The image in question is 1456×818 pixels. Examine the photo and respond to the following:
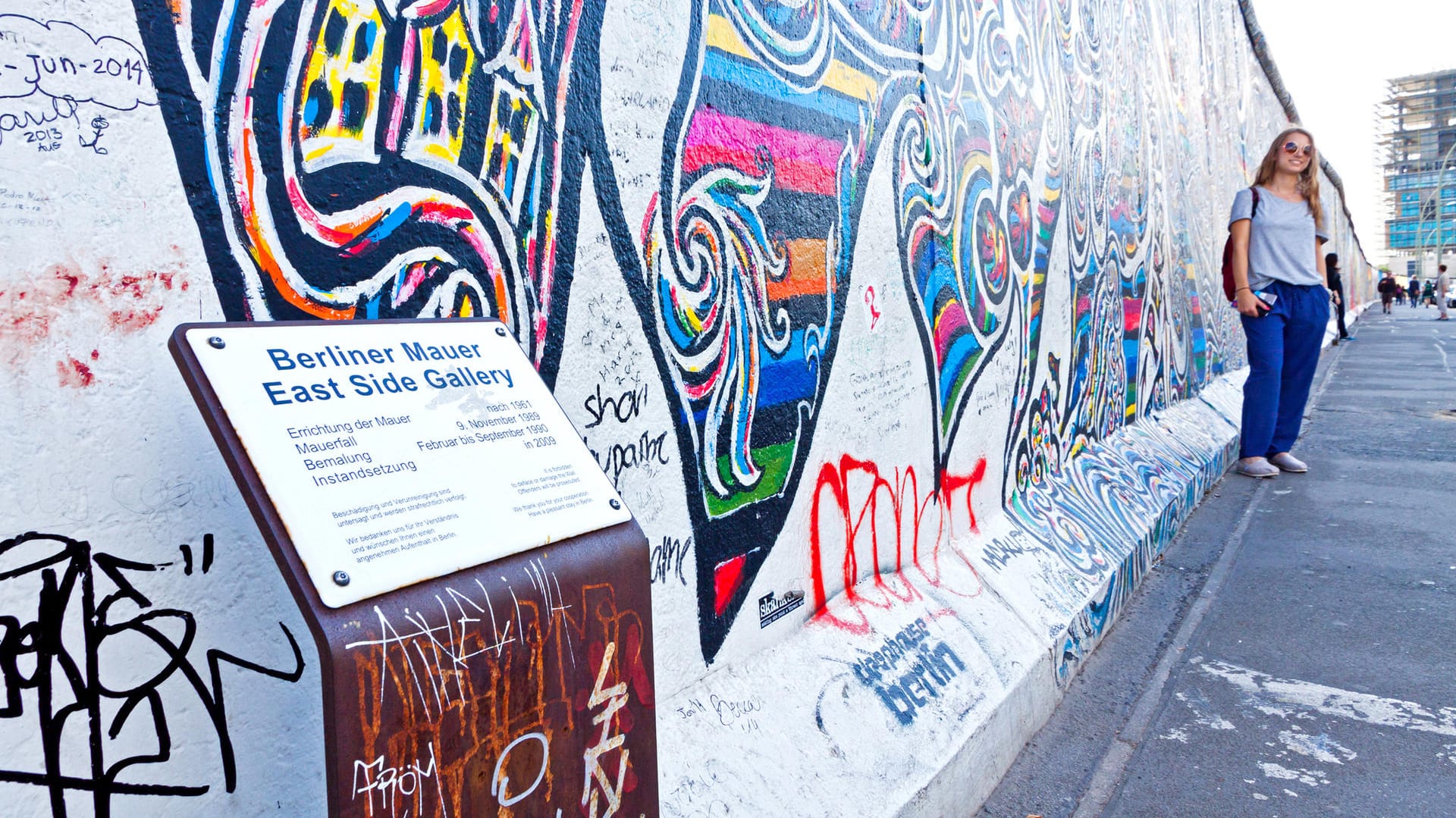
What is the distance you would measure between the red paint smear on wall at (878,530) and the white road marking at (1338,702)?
3.12 feet

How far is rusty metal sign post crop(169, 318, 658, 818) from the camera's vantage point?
987 millimetres

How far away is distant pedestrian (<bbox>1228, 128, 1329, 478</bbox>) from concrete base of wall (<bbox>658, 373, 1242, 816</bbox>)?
8.83ft

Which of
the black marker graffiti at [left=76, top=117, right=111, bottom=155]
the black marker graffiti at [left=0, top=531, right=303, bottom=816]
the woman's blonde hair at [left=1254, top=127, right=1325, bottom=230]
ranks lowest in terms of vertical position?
the black marker graffiti at [left=0, top=531, right=303, bottom=816]

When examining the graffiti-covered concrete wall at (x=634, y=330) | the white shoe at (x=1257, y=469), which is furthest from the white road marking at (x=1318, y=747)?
the white shoe at (x=1257, y=469)

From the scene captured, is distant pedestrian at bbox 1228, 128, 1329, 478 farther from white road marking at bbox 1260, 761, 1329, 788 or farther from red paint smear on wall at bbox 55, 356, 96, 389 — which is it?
red paint smear on wall at bbox 55, 356, 96, 389

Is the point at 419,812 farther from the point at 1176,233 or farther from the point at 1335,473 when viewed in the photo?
the point at 1176,233

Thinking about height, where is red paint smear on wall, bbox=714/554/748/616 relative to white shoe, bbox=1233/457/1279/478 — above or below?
above

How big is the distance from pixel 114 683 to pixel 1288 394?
6836 mm

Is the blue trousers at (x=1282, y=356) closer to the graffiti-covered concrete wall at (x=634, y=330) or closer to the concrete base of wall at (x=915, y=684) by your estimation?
the graffiti-covered concrete wall at (x=634, y=330)

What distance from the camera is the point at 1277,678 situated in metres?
3.23

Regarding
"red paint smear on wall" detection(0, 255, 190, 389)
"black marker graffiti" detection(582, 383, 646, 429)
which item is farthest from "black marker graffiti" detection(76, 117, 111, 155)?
"black marker graffiti" detection(582, 383, 646, 429)

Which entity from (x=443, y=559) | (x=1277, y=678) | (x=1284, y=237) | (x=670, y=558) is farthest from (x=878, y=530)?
(x=1284, y=237)

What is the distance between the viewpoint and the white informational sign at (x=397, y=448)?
1.01 metres

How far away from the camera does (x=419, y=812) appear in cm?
104
